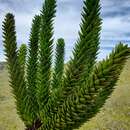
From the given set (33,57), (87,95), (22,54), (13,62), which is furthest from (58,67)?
(87,95)

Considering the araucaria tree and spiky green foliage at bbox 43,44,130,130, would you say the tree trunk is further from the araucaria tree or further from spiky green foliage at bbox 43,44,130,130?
spiky green foliage at bbox 43,44,130,130

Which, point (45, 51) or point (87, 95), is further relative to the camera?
point (45, 51)

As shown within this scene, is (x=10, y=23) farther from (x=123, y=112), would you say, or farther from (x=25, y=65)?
(x=123, y=112)

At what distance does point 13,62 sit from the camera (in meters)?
5.17

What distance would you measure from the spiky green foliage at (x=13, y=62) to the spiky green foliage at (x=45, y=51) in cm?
28

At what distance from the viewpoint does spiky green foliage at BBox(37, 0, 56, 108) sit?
199 inches

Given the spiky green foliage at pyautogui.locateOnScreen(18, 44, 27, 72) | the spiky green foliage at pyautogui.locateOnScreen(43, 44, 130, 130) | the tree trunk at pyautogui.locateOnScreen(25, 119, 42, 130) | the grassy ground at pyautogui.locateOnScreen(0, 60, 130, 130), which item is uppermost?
the spiky green foliage at pyautogui.locateOnScreen(18, 44, 27, 72)

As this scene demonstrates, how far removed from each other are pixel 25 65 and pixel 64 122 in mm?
1803

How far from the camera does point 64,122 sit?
4.45m

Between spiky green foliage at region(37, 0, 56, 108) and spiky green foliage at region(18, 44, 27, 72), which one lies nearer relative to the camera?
spiky green foliage at region(37, 0, 56, 108)

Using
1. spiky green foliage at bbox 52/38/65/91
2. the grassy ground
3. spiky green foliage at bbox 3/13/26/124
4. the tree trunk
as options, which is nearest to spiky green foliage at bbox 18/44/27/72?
spiky green foliage at bbox 52/38/65/91

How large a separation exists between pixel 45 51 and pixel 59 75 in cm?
78

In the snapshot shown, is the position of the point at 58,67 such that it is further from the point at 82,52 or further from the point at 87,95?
the point at 87,95

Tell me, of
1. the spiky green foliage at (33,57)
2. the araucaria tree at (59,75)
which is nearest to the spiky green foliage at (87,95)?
the araucaria tree at (59,75)
